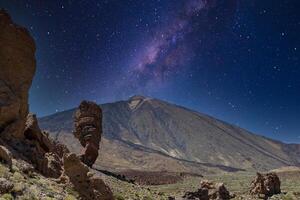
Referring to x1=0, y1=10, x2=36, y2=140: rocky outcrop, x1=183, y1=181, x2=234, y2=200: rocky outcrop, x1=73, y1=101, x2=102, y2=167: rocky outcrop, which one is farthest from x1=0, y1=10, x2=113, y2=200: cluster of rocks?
x1=183, y1=181, x2=234, y2=200: rocky outcrop

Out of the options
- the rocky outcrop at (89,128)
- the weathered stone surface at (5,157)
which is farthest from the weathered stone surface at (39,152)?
the rocky outcrop at (89,128)

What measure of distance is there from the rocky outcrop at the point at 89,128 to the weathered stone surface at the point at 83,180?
28012 mm

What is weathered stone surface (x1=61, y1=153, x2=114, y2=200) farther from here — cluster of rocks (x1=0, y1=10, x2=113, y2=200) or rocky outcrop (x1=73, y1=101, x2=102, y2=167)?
rocky outcrop (x1=73, y1=101, x2=102, y2=167)

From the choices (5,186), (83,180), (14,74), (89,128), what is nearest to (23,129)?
(14,74)

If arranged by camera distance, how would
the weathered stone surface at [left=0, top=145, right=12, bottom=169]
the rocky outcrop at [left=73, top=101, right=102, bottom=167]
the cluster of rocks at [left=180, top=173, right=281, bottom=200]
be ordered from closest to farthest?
1. the weathered stone surface at [left=0, top=145, right=12, bottom=169]
2. the rocky outcrop at [left=73, top=101, right=102, bottom=167]
3. the cluster of rocks at [left=180, top=173, right=281, bottom=200]

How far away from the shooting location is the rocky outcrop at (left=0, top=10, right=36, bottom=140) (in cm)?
2517

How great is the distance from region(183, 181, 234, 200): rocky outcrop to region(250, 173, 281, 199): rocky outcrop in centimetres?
486

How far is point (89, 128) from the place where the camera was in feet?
175

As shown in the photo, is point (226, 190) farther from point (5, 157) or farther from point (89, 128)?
point (5, 157)

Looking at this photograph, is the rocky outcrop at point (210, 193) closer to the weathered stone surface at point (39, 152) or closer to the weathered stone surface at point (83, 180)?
the weathered stone surface at point (39, 152)

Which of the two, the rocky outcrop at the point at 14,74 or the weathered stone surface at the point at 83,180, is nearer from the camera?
the weathered stone surface at the point at 83,180

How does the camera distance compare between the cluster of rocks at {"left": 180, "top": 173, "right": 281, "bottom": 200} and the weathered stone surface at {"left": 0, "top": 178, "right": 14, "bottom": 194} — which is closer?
the weathered stone surface at {"left": 0, "top": 178, "right": 14, "bottom": 194}

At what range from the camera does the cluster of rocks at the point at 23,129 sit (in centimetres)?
2348

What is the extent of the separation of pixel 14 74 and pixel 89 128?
26.8 meters
